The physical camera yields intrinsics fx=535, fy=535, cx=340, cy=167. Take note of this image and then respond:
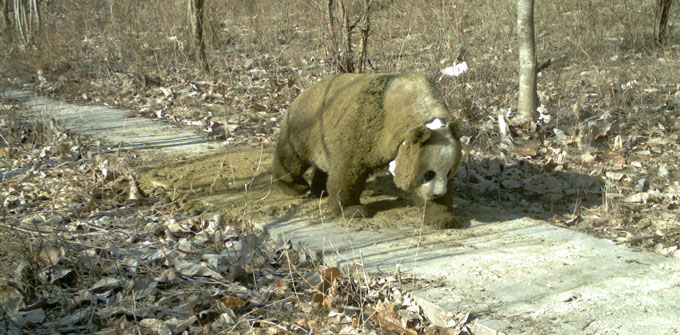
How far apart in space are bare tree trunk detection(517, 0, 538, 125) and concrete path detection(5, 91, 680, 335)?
2.38 m

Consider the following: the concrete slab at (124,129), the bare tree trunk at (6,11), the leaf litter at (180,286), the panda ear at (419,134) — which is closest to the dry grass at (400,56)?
the concrete slab at (124,129)

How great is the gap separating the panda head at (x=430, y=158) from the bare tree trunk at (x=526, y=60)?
10.2ft

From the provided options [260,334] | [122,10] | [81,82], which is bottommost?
[260,334]

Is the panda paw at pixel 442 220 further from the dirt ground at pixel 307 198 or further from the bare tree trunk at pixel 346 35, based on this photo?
the bare tree trunk at pixel 346 35

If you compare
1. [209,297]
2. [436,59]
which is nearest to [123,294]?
[209,297]

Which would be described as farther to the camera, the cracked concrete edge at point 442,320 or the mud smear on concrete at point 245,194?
the mud smear on concrete at point 245,194

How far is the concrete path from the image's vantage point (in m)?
2.93

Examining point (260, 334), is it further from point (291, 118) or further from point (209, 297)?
point (291, 118)

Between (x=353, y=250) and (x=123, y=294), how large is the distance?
1.53 meters

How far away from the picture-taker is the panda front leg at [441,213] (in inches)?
168

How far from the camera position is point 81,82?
428 inches

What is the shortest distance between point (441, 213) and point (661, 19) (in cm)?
782

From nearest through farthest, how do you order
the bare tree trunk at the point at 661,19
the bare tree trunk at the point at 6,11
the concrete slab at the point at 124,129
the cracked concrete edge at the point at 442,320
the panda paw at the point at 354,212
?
the cracked concrete edge at the point at 442,320, the panda paw at the point at 354,212, the concrete slab at the point at 124,129, the bare tree trunk at the point at 661,19, the bare tree trunk at the point at 6,11

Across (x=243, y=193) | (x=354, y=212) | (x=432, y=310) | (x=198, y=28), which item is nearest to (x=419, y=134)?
(x=354, y=212)
